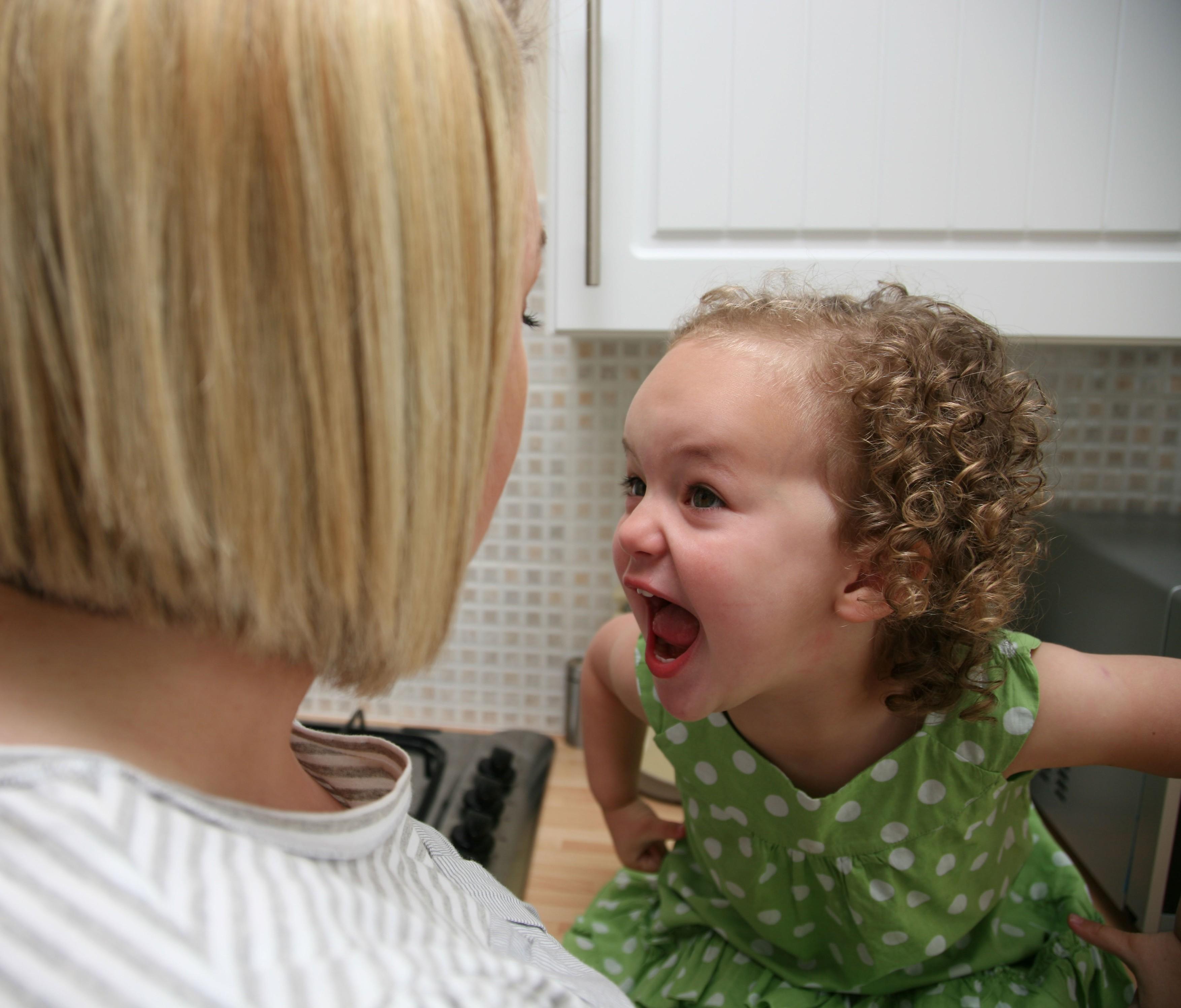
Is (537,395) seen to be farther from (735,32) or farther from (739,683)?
(739,683)

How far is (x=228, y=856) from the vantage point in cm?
30

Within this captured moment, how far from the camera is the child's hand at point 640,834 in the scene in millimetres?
869

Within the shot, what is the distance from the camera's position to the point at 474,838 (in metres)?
0.87

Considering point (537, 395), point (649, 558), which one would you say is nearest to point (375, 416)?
point (649, 558)

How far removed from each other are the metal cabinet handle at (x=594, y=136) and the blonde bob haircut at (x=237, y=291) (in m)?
0.47

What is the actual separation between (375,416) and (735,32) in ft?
2.19

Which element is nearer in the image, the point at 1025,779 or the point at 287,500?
the point at 287,500

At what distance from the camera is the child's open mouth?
0.67 m

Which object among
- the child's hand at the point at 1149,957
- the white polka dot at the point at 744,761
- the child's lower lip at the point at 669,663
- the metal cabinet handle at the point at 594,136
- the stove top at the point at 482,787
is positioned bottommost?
the stove top at the point at 482,787

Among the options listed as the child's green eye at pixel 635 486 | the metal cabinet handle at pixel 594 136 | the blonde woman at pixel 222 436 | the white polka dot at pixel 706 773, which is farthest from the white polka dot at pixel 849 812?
the metal cabinet handle at pixel 594 136

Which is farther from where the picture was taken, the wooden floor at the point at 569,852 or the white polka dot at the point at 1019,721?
the wooden floor at the point at 569,852

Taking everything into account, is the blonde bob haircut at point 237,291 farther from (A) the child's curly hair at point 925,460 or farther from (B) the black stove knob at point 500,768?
(B) the black stove knob at point 500,768

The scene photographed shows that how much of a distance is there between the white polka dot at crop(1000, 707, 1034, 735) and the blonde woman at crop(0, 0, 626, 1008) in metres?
0.48

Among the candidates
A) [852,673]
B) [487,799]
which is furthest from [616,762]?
[852,673]
